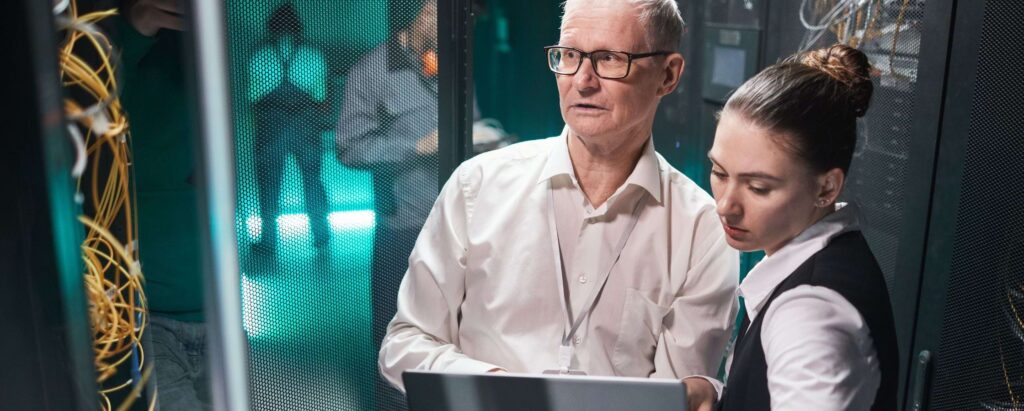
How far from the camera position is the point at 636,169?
5.00ft

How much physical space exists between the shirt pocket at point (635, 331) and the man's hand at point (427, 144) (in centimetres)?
48

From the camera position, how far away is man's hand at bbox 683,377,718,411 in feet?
4.48

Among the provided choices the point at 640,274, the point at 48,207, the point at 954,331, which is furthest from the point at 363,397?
the point at 954,331

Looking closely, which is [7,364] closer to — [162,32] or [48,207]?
[48,207]

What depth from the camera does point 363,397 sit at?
5.81 feet

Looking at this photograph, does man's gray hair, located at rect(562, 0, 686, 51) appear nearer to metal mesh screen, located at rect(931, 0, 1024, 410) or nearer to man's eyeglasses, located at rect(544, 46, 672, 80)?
man's eyeglasses, located at rect(544, 46, 672, 80)

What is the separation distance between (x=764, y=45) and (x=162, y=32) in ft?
6.91

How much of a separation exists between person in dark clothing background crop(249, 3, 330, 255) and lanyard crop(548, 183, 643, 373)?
0.41 m

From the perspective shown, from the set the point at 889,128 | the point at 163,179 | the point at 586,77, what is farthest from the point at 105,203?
the point at 889,128

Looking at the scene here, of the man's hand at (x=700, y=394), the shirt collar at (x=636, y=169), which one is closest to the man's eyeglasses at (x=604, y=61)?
the shirt collar at (x=636, y=169)

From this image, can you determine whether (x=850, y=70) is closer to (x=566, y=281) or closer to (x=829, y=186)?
(x=829, y=186)

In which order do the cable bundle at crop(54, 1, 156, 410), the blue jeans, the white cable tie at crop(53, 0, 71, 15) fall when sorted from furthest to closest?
the blue jeans → the cable bundle at crop(54, 1, 156, 410) → the white cable tie at crop(53, 0, 71, 15)

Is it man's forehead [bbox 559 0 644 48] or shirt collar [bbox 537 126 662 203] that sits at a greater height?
man's forehead [bbox 559 0 644 48]

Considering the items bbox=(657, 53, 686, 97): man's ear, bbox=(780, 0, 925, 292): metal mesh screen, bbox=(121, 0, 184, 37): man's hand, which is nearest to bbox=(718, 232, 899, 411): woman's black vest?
bbox=(657, 53, 686, 97): man's ear
